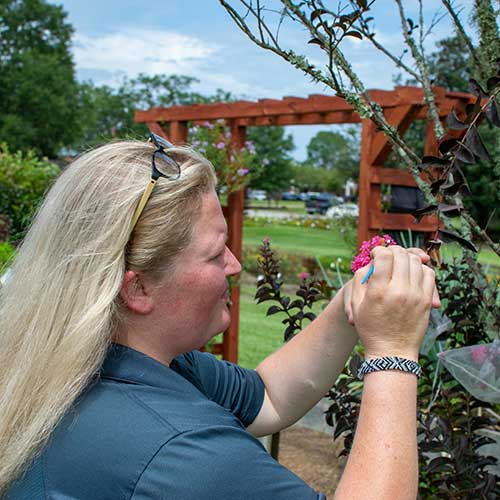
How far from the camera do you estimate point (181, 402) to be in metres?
1.06

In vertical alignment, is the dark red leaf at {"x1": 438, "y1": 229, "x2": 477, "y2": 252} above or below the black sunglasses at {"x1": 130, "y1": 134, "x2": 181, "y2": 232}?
below

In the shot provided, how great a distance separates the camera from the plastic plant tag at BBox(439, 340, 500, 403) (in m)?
1.60

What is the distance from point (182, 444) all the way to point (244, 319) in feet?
26.5

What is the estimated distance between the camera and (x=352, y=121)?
195 inches

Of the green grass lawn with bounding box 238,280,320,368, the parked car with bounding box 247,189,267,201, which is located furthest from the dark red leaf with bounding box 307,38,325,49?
the parked car with bounding box 247,189,267,201

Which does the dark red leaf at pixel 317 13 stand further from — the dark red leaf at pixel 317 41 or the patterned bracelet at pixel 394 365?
the patterned bracelet at pixel 394 365

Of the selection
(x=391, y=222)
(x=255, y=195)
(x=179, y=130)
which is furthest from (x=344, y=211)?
(x=255, y=195)

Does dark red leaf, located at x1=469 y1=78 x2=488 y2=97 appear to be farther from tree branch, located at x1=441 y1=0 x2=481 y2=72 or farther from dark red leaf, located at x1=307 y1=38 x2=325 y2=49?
dark red leaf, located at x1=307 y1=38 x2=325 y2=49

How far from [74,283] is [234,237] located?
4697 mm

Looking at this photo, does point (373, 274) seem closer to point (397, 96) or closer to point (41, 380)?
point (41, 380)

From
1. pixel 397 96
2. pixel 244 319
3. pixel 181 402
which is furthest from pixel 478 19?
pixel 244 319

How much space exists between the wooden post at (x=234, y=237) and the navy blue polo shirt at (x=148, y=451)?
4343 millimetres

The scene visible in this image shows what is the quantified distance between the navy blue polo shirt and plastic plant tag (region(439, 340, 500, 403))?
2.38 ft

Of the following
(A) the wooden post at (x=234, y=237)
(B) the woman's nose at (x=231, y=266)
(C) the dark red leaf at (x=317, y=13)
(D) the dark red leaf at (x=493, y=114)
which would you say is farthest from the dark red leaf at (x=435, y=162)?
(A) the wooden post at (x=234, y=237)
